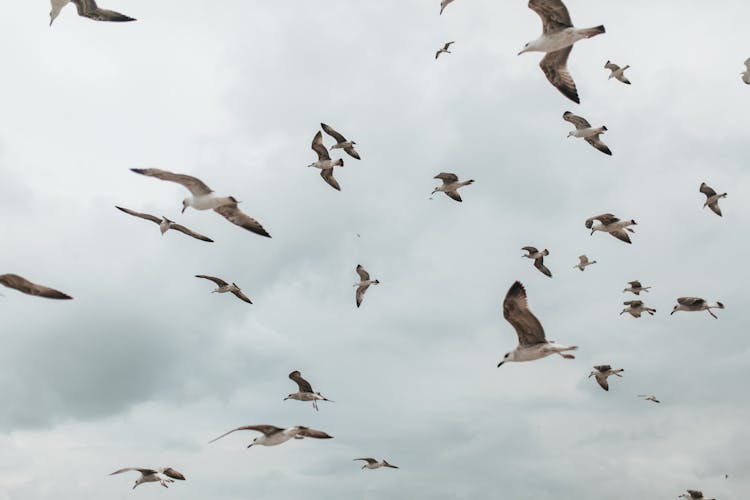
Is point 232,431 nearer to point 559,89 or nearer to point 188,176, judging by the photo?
point 188,176

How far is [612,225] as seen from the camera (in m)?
29.9

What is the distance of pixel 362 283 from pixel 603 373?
10.4 m

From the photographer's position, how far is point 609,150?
2839cm

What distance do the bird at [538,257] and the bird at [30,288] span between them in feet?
65.5

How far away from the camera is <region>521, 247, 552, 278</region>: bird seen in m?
33.8

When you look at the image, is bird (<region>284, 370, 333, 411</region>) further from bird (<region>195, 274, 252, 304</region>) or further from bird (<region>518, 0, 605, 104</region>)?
bird (<region>518, 0, 605, 104</region>)

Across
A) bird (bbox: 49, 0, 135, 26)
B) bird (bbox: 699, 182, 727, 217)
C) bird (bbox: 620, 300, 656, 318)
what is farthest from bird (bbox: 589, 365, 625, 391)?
bird (bbox: 49, 0, 135, 26)

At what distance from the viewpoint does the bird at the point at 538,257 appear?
33.8 meters

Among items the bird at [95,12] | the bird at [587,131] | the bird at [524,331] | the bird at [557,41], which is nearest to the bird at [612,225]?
the bird at [587,131]

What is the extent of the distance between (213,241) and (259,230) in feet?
7.81

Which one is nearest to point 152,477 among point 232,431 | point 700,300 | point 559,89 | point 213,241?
point 213,241

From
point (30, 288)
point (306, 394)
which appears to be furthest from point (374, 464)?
point (30, 288)

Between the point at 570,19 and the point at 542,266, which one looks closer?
the point at 570,19

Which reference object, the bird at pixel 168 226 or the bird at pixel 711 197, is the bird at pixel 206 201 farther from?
the bird at pixel 711 197
